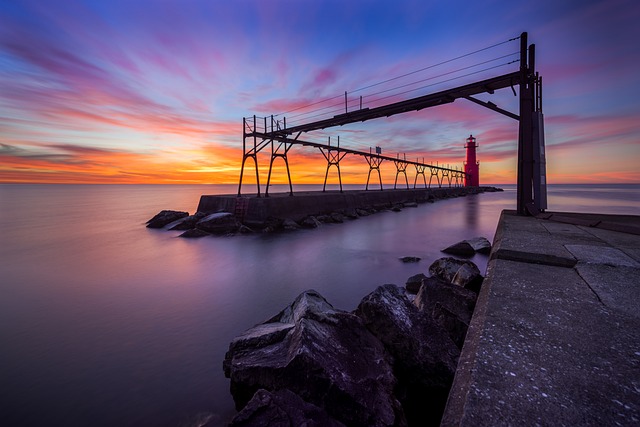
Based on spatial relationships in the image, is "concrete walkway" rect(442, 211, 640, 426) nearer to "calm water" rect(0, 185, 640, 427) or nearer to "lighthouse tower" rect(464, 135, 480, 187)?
"calm water" rect(0, 185, 640, 427)

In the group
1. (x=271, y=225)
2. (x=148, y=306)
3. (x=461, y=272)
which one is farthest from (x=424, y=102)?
(x=148, y=306)

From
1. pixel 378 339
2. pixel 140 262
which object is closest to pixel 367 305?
pixel 378 339

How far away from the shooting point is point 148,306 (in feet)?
20.1

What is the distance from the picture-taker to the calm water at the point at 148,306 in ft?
10.9

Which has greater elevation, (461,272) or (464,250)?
(461,272)

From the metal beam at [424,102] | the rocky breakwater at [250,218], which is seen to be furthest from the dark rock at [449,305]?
the rocky breakwater at [250,218]

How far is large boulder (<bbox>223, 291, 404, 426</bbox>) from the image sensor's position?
2.34m

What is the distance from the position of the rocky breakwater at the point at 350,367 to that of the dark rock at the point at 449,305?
0.6 inches

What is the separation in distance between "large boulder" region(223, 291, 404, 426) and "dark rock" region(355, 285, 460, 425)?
227mm

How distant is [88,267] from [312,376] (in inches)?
408

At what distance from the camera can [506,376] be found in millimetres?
1575

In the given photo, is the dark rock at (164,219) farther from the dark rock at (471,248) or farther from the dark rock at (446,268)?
the dark rock at (446,268)

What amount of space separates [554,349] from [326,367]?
163cm

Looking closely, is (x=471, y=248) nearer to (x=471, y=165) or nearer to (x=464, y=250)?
(x=464, y=250)
